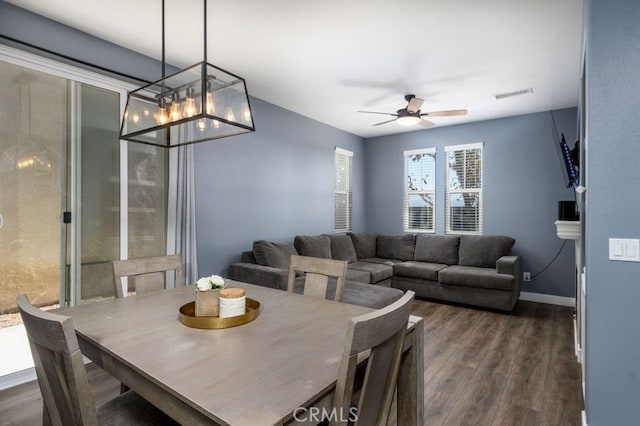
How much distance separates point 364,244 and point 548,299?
2.75 m

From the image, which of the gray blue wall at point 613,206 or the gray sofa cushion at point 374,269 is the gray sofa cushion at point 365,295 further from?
the gray blue wall at point 613,206

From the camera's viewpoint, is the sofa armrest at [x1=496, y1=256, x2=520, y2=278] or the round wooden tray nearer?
the round wooden tray

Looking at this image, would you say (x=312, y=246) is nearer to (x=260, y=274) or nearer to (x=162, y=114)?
(x=260, y=274)

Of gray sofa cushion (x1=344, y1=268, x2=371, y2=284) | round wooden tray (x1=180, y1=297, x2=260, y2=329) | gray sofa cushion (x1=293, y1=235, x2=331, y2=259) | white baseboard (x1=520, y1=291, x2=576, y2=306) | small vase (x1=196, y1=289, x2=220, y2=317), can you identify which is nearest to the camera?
round wooden tray (x1=180, y1=297, x2=260, y2=329)

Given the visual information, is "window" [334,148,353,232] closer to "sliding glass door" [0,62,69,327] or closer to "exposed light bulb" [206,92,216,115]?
"sliding glass door" [0,62,69,327]

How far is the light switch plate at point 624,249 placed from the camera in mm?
1680

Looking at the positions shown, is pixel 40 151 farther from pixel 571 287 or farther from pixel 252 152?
pixel 571 287

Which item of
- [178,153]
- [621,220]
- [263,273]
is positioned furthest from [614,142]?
[178,153]

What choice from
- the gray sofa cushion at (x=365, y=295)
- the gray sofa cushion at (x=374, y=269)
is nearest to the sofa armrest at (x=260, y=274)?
the gray sofa cushion at (x=365, y=295)

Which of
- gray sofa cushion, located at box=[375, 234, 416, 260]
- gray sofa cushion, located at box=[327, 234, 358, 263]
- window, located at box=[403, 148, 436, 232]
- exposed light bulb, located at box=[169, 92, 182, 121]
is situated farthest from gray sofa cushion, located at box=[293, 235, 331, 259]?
exposed light bulb, located at box=[169, 92, 182, 121]

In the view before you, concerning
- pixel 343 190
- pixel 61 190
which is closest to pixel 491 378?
pixel 61 190

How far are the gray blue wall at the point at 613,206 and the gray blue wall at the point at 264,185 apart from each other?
333 centimetres

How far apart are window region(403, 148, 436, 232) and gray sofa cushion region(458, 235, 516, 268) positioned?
82 centimetres

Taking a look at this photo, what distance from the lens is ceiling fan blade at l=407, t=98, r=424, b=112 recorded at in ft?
12.4
